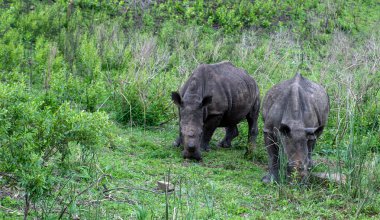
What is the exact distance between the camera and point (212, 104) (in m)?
12.3

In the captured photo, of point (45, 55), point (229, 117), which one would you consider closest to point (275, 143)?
point (229, 117)

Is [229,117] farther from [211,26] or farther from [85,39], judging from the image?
[211,26]

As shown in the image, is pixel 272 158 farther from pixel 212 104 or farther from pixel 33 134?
pixel 33 134

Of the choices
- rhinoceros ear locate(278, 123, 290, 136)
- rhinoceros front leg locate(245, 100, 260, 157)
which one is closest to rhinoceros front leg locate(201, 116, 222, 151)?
rhinoceros front leg locate(245, 100, 260, 157)

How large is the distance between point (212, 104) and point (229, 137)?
150cm

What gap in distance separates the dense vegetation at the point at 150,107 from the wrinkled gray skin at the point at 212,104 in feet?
1.31

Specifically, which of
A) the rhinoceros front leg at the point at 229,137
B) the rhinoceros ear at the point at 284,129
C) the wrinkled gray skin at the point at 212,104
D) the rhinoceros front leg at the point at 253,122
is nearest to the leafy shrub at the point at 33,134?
the rhinoceros ear at the point at 284,129

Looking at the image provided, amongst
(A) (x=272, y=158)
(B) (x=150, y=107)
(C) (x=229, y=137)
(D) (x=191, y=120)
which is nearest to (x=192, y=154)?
(D) (x=191, y=120)

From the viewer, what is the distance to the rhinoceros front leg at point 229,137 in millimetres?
13438

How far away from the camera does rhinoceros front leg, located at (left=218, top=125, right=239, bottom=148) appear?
44.1 feet

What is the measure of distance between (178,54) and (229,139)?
5354 mm

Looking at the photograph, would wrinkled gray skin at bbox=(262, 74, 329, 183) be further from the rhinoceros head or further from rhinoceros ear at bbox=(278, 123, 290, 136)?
the rhinoceros head

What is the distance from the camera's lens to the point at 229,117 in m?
12.8

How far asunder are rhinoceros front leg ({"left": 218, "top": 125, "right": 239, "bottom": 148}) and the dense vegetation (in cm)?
50
